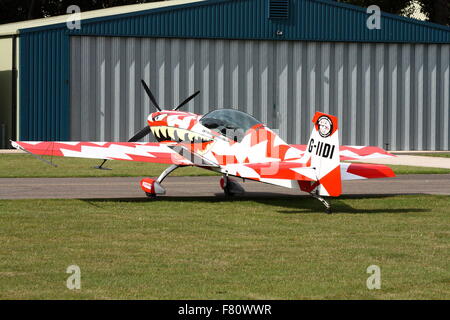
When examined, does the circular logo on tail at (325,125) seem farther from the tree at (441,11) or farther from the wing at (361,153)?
the tree at (441,11)

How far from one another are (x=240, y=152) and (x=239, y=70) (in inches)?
811

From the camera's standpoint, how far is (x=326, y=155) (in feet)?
49.1

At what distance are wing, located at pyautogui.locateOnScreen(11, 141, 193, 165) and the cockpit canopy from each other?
0.98 meters

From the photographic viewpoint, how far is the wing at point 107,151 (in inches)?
691

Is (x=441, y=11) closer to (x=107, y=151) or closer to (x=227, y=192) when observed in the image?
(x=227, y=192)

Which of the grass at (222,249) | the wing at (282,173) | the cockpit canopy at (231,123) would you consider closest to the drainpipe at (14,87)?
the cockpit canopy at (231,123)

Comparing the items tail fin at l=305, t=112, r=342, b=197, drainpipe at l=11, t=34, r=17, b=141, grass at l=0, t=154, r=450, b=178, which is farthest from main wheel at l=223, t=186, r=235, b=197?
drainpipe at l=11, t=34, r=17, b=141

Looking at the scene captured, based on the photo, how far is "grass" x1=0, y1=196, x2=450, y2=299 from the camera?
9.20 metres

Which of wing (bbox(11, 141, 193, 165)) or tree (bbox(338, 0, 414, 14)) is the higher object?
tree (bbox(338, 0, 414, 14))

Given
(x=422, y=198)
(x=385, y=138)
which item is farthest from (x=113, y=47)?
(x=422, y=198)

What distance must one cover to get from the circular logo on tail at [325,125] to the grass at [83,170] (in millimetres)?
10224

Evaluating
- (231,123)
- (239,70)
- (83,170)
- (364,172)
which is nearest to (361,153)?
(364,172)

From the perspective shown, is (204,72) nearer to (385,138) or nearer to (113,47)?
(113,47)

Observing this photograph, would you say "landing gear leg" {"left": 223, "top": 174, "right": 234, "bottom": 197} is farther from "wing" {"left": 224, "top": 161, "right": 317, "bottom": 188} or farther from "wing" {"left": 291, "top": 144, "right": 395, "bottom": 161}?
"wing" {"left": 224, "top": 161, "right": 317, "bottom": 188}
